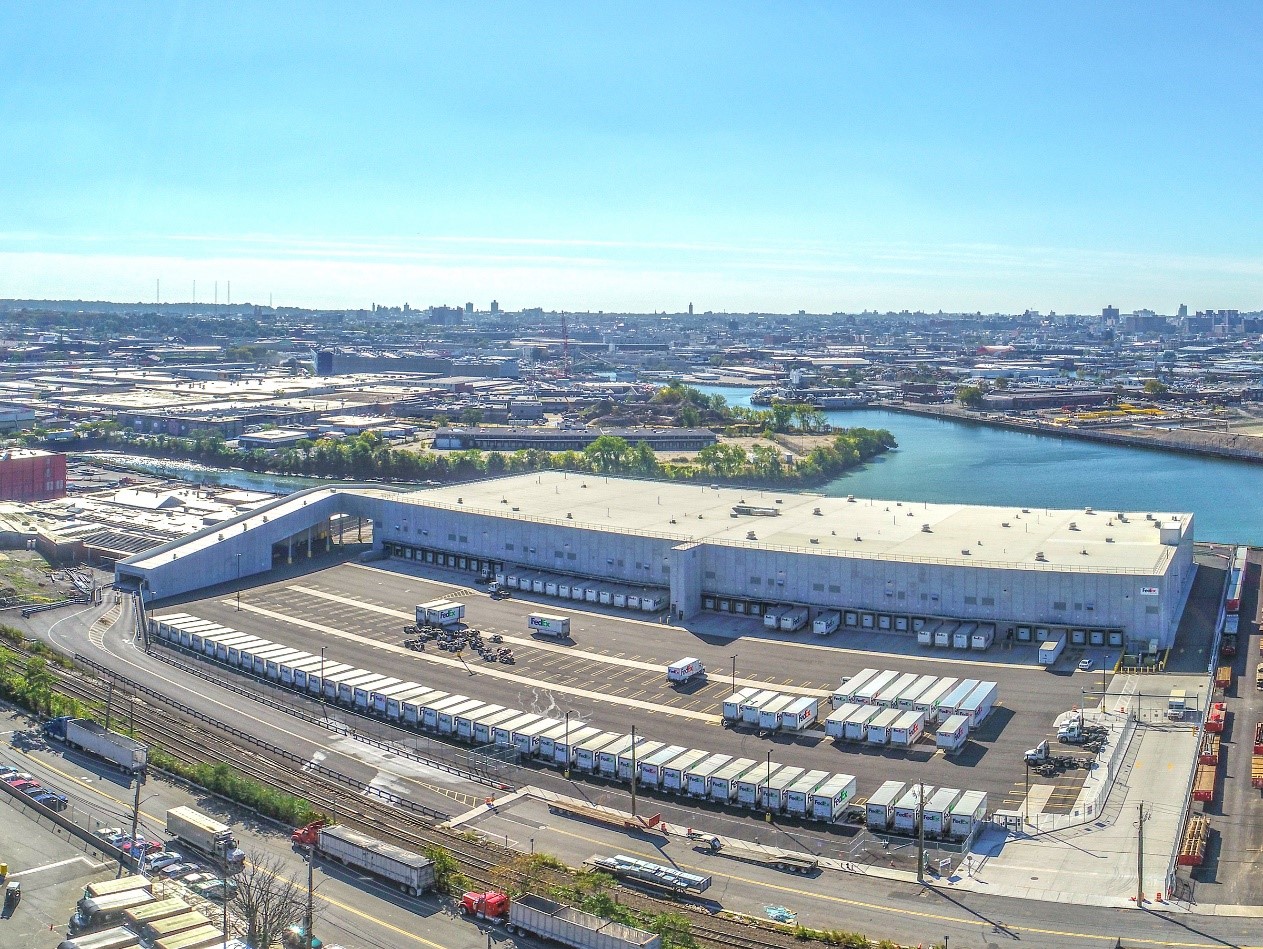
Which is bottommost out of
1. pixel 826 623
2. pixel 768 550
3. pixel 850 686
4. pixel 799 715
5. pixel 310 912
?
pixel 310 912

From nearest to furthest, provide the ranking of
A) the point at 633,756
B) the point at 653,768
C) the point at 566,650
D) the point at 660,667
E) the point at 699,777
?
the point at 633,756, the point at 699,777, the point at 653,768, the point at 660,667, the point at 566,650

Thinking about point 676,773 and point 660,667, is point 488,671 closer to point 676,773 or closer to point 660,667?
point 660,667

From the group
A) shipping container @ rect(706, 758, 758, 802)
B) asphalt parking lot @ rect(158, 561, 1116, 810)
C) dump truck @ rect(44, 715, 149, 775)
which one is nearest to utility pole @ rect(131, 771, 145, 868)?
dump truck @ rect(44, 715, 149, 775)

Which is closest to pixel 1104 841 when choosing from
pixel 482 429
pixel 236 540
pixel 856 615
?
pixel 856 615

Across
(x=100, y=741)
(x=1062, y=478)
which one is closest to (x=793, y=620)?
(x=100, y=741)

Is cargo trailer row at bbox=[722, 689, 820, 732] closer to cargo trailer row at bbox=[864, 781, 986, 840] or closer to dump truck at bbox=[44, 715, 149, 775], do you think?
cargo trailer row at bbox=[864, 781, 986, 840]

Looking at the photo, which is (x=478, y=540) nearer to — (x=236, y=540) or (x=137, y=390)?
(x=236, y=540)
